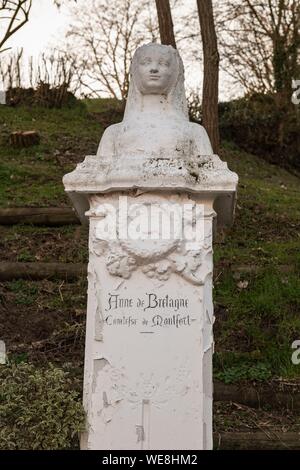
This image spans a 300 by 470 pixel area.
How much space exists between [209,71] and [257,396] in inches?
181

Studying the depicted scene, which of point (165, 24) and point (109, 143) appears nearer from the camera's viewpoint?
point (109, 143)

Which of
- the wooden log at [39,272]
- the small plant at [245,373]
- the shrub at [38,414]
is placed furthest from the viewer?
the wooden log at [39,272]

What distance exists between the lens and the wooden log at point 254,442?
4.66m

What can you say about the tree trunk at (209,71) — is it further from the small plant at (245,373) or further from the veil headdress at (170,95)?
the veil headdress at (170,95)

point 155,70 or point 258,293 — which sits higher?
point 155,70

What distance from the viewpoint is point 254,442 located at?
184 inches

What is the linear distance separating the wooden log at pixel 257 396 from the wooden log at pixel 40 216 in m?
3.60

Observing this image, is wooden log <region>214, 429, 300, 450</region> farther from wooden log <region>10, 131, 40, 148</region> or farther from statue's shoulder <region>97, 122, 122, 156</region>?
wooden log <region>10, 131, 40, 148</region>

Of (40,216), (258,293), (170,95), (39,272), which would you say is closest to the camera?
(170,95)

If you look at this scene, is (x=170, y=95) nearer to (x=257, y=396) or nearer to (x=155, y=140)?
(x=155, y=140)

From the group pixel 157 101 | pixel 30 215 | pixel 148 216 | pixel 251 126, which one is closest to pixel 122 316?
pixel 148 216

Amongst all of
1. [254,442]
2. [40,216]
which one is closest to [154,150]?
[254,442]

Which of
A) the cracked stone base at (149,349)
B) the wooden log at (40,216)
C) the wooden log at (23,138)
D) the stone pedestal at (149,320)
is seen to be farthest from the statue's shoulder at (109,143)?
the wooden log at (23,138)

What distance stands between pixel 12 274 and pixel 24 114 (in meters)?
7.76
